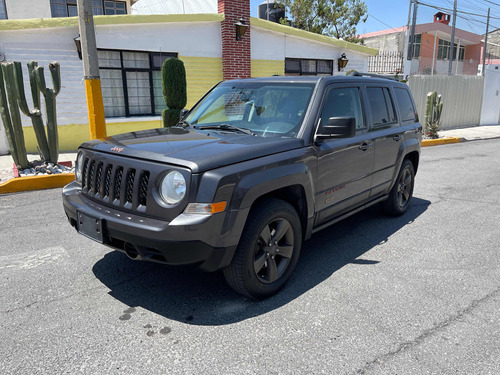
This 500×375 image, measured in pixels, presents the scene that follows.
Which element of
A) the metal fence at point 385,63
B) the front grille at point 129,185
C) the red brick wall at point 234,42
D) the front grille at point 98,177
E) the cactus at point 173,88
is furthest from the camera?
the metal fence at point 385,63

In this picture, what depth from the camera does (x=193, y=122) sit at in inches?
167

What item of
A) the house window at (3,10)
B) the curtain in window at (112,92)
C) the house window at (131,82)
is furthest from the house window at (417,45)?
the house window at (3,10)

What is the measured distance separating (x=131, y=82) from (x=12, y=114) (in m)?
4.71

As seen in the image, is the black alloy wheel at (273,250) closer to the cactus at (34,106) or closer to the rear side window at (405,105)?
the rear side window at (405,105)

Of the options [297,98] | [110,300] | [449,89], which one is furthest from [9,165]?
[449,89]

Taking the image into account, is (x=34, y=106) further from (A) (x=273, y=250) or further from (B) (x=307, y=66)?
(B) (x=307, y=66)

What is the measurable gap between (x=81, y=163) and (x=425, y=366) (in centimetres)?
307

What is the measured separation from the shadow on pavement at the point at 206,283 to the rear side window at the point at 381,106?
4.51 ft

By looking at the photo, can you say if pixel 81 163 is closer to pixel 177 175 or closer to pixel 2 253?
pixel 177 175

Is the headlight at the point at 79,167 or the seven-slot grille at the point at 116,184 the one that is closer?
the seven-slot grille at the point at 116,184

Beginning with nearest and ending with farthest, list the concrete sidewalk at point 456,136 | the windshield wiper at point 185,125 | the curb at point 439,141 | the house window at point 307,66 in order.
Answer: the windshield wiper at point 185,125 → the concrete sidewalk at point 456,136 → the curb at point 439,141 → the house window at point 307,66

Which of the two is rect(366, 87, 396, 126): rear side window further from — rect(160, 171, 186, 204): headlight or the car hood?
rect(160, 171, 186, 204): headlight

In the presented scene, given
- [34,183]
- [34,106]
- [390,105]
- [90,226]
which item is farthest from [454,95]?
[90,226]

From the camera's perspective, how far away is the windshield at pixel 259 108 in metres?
3.69
